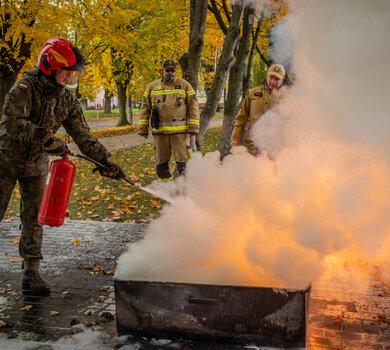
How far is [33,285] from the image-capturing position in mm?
4934

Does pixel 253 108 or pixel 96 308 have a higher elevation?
pixel 253 108

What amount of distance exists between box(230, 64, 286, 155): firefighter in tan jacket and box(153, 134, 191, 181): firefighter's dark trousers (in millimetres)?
1268

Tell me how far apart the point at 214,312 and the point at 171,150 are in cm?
478

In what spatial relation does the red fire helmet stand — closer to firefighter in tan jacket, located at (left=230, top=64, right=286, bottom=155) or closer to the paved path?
the paved path

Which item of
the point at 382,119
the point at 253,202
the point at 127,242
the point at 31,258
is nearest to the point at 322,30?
the point at 382,119

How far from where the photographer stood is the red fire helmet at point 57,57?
4531 mm

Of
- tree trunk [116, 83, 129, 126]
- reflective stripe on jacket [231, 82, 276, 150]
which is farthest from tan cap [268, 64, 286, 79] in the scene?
tree trunk [116, 83, 129, 126]

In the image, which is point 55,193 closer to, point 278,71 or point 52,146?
point 52,146

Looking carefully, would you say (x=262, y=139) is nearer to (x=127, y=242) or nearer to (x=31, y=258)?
(x=127, y=242)

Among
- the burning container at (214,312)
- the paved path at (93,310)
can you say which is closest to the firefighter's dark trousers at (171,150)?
the paved path at (93,310)

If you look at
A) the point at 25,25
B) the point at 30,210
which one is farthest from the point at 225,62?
the point at 30,210

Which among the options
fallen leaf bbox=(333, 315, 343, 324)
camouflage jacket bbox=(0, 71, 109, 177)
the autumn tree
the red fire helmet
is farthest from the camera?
the autumn tree

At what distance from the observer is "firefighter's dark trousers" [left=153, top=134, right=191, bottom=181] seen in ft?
26.5

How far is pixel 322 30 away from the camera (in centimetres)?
398
